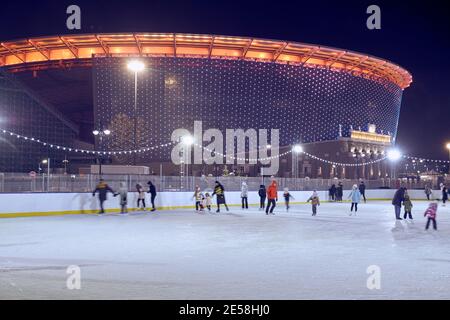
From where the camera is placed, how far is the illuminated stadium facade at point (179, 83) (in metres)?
61.8

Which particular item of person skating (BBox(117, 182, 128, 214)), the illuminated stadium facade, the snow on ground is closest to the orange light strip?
the illuminated stadium facade

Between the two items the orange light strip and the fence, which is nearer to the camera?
the fence

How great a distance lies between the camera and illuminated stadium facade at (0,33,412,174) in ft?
203

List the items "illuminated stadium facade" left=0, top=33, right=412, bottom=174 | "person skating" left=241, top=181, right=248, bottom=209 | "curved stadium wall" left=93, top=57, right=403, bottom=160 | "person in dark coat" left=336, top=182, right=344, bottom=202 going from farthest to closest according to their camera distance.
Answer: "curved stadium wall" left=93, top=57, right=403, bottom=160
"illuminated stadium facade" left=0, top=33, right=412, bottom=174
"person in dark coat" left=336, top=182, right=344, bottom=202
"person skating" left=241, top=181, right=248, bottom=209

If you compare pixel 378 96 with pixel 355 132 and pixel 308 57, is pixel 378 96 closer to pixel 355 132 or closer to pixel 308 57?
Result: pixel 355 132

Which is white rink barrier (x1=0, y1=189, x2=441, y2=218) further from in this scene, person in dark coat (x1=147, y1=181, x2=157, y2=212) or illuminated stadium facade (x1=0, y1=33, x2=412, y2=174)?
illuminated stadium facade (x1=0, y1=33, x2=412, y2=174)

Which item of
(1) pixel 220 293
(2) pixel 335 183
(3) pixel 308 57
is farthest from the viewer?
(3) pixel 308 57

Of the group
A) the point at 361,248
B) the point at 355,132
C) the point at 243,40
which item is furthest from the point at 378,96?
the point at 361,248

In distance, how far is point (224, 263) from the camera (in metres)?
7.41

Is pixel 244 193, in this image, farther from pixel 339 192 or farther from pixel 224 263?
pixel 224 263

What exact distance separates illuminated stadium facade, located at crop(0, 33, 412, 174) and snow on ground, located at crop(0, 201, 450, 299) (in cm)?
4935

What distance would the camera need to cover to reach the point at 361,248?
369 inches

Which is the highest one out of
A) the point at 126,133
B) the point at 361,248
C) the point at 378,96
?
the point at 378,96

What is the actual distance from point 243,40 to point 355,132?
845 inches
